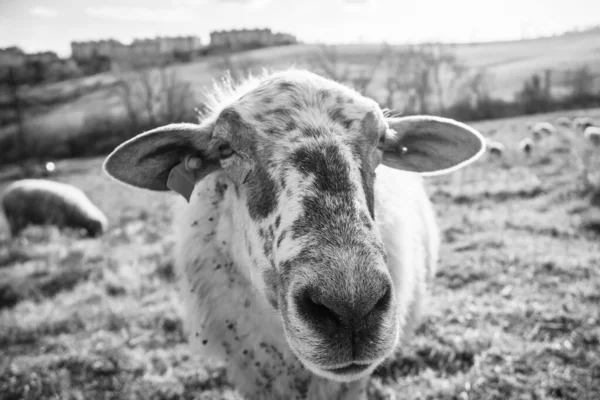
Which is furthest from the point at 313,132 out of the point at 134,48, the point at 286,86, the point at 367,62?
the point at 134,48

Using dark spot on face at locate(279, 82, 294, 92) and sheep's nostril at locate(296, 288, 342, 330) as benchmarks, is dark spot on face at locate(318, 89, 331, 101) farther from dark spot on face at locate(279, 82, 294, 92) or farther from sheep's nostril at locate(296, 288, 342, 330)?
sheep's nostril at locate(296, 288, 342, 330)

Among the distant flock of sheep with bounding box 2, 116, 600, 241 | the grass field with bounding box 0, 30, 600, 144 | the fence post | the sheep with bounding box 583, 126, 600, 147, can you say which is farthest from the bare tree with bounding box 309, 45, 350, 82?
the fence post

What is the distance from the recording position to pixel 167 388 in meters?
3.64

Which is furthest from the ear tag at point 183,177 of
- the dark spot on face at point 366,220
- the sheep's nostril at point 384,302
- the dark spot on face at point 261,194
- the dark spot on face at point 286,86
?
the sheep's nostril at point 384,302

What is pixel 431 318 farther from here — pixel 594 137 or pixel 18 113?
pixel 18 113

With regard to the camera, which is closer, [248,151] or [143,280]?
[248,151]

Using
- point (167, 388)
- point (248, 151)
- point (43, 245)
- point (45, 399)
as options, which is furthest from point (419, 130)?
point (43, 245)

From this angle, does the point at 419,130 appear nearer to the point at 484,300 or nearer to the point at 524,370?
the point at 524,370

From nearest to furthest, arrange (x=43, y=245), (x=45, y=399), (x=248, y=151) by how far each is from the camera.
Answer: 1. (x=248, y=151)
2. (x=45, y=399)
3. (x=43, y=245)

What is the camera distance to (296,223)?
1.70 metres

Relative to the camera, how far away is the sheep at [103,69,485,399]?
1.54 metres

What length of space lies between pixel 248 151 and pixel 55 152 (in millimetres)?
31503

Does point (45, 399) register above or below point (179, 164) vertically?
below

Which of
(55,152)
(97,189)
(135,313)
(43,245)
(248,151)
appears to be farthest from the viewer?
(55,152)
